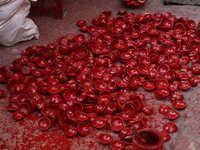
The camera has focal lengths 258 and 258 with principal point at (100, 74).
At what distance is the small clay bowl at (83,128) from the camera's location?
2.37m

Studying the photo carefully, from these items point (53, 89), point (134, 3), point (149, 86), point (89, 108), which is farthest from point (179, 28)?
point (53, 89)

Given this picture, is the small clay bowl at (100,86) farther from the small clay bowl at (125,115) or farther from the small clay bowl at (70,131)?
the small clay bowl at (70,131)

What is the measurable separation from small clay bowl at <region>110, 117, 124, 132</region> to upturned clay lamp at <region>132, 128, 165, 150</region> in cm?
44

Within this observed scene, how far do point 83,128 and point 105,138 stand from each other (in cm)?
23

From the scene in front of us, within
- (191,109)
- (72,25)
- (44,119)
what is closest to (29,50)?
(72,25)

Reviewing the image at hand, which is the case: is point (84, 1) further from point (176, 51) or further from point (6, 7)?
point (176, 51)

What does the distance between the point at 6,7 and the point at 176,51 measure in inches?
88.2

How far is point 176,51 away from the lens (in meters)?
3.32

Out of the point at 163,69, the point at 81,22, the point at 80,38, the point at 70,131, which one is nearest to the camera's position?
the point at 70,131

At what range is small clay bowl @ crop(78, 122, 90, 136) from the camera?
2.37 metres

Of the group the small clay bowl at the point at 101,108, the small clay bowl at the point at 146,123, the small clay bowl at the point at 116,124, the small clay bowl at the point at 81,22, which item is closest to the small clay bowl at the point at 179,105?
the small clay bowl at the point at 146,123

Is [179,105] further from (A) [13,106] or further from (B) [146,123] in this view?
(A) [13,106]

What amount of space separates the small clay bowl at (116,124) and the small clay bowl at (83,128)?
227 millimetres

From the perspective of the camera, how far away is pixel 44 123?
2.46m
